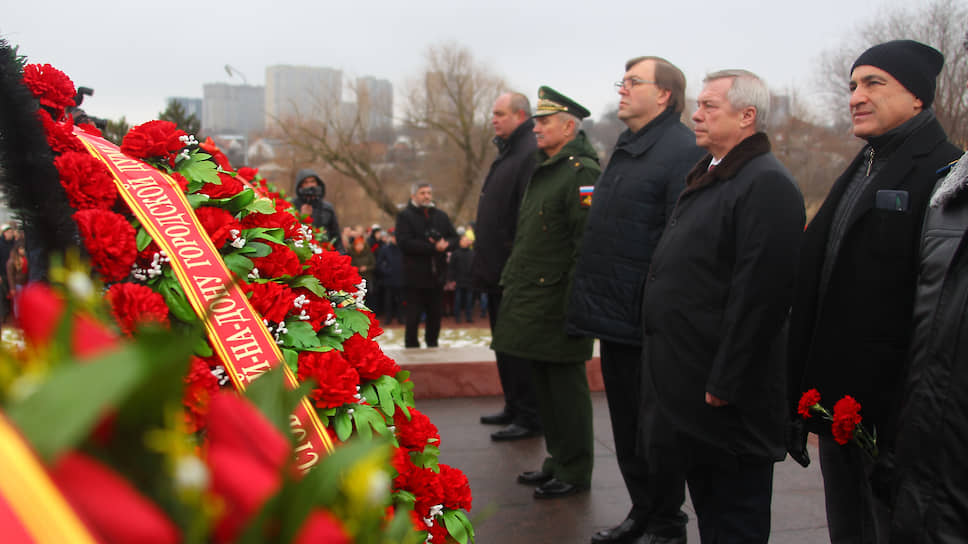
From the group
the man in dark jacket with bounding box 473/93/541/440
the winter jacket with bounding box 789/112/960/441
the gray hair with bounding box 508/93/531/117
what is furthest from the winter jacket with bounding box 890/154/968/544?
the gray hair with bounding box 508/93/531/117

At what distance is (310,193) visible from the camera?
23.7 feet

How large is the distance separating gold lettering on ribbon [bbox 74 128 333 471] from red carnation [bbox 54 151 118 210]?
0.07 metres

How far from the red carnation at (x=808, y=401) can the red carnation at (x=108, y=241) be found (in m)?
2.14

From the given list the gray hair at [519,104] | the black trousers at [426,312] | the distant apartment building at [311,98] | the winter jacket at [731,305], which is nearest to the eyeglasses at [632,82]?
the winter jacket at [731,305]

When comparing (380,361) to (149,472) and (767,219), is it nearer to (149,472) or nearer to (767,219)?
(767,219)

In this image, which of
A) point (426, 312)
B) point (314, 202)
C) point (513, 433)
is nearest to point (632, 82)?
point (513, 433)

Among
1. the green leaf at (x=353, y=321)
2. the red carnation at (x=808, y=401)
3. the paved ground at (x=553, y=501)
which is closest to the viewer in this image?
the green leaf at (x=353, y=321)

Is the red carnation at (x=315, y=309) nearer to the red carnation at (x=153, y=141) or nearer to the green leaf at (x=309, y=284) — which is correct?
the green leaf at (x=309, y=284)

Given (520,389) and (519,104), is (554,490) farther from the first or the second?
(519,104)

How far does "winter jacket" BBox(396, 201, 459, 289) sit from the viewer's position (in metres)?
8.87

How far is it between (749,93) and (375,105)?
31.4m

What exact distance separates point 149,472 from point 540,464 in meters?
4.49

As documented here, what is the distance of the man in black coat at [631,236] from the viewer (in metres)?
3.63

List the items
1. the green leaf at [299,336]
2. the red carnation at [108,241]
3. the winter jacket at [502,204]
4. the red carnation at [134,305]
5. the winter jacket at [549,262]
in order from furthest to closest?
the winter jacket at [502,204], the winter jacket at [549,262], the green leaf at [299,336], the red carnation at [108,241], the red carnation at [134,305]
